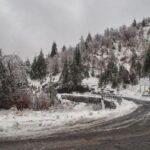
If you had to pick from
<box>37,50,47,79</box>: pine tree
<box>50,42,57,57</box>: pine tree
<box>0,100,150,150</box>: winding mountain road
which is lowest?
<box>0,100,150,150</box>: winding mountain road

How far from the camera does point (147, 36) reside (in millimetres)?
189625

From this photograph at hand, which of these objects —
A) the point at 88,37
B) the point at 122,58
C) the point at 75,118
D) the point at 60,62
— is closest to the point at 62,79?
the point at 60,62

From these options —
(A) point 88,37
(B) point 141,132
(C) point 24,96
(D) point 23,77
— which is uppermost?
(A) point 88,37

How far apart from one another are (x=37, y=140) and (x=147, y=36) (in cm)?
18760

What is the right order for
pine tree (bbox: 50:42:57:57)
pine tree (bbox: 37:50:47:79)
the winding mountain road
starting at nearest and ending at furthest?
the winding mountain road < pine tree (bbox: 37:50:47:79) < pine tree (bbox: 50:42:57:57)

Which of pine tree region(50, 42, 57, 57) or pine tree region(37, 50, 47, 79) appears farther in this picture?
pine tree region(50, 42, 57, 57)

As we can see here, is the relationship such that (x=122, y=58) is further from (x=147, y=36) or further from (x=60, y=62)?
(x=147, y=36)

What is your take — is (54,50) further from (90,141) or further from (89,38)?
(90,141)

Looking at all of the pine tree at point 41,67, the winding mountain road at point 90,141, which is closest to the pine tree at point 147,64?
the pine tree at point 41,67

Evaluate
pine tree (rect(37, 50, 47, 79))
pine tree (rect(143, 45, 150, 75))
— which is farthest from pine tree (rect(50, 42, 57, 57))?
pine tree (rect(143, 45, 150, 75))

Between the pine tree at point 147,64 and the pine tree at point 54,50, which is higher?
the pine tree at point 54,50

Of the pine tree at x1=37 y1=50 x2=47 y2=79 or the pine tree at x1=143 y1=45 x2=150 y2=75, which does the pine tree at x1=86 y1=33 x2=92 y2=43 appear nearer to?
the pine tree at x1=37 y1=50 x2=47 y2=79

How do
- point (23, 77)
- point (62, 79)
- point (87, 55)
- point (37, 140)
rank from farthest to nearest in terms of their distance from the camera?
1. point (87, 55)
2. point (62, 79)
3. point (23, 77)
4. point (37, 140)

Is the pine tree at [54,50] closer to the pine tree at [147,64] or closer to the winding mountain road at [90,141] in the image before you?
the pine tree at [147,64]
